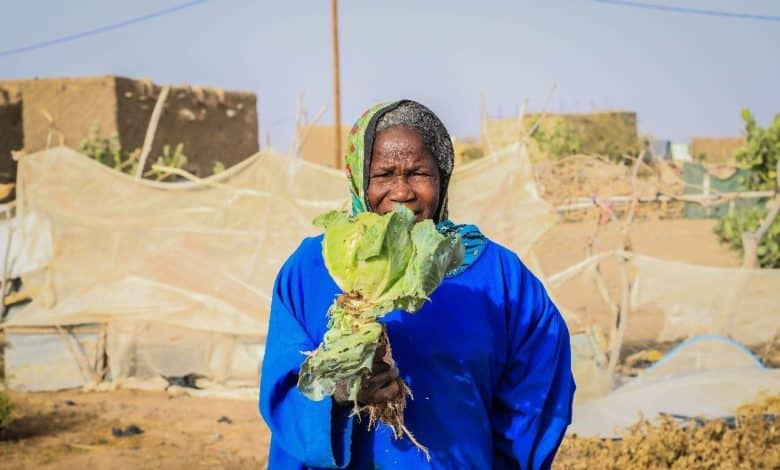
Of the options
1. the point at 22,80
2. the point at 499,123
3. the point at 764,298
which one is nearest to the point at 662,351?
the point at 764,298

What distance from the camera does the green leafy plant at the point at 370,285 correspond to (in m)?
1.67

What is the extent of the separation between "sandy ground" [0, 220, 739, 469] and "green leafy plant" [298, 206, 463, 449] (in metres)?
4.81

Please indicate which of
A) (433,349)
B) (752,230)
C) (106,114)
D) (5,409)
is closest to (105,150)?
(106,114)

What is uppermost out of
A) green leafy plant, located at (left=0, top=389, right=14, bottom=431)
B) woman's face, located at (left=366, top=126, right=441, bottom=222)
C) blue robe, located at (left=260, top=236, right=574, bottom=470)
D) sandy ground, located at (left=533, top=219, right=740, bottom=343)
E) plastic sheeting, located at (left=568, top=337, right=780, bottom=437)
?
woman's face, located at (left=366, top=126, right=441, bottom=222)

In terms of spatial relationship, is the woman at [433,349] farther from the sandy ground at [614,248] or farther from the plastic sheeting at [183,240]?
the plastic sheeting at [183,240]

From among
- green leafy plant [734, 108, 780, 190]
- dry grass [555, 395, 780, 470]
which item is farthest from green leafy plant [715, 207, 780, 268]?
dry grass [555, 395, 780, 470]

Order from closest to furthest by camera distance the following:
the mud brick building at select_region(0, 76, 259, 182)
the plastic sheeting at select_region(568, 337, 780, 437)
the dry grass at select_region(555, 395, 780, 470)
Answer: the dry grass at select_region(555, 395, 780, 470) < the plastic sheeting at select_region(568, 337, 780, 437) < the mud brick building at select_region(0, 76, 259, 182)

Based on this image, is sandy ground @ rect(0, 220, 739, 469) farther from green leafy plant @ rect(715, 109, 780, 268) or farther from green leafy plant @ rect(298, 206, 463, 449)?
green leafy plant @ rect(298, 206, 463, 449)

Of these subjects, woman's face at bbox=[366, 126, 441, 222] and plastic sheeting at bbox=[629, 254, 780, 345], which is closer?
woman's face at bbox=[366, 126, 441, 222]

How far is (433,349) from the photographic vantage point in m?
1.91

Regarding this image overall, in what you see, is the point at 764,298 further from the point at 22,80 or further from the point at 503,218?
the point at 22,80

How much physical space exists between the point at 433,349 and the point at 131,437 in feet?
18.6

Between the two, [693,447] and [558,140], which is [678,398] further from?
[558,140]

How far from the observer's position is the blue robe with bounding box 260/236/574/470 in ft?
6.17
